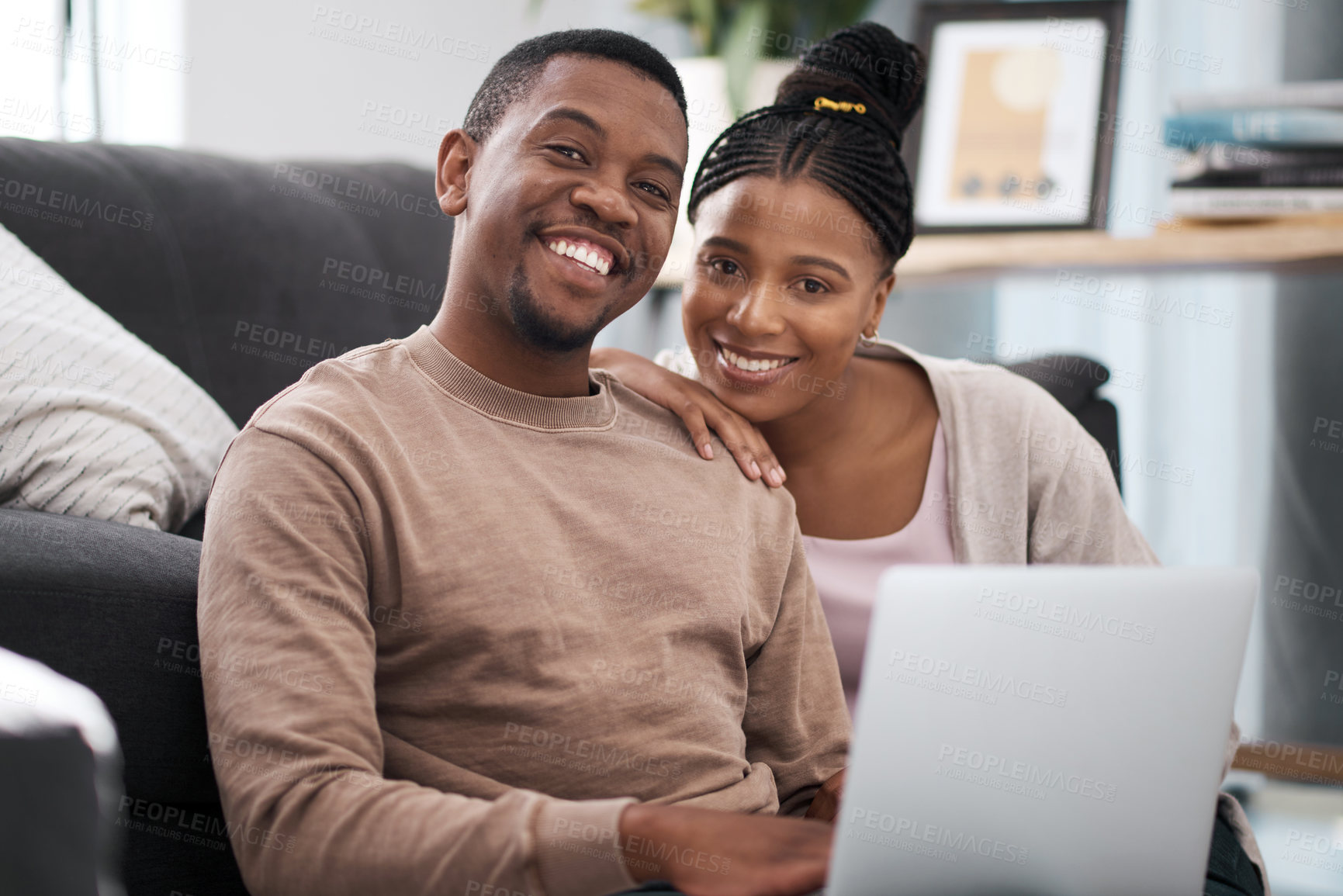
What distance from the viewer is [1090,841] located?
0.73m

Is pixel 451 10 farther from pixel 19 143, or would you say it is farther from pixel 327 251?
pixel 19 143

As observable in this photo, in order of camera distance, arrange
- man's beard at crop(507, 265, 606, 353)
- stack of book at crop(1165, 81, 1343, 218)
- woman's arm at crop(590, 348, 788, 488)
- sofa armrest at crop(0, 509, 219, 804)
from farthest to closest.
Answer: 1. stack of book at crop(1165, 81, 1343, 218)
2. woman's arm at crop(590, 348, 788, 488)
3. man's beard at crop(507, 265, 606, 353)
4. sofa armrest at crop(0, 509, 219, 804)

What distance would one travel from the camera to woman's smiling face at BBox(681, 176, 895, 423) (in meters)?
1.28

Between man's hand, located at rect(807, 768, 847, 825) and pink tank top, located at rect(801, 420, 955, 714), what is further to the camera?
pink tank top, located at rect(801, 420, 955, 714)

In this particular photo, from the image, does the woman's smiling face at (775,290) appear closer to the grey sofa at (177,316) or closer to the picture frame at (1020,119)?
the grey sofa at (177,316)

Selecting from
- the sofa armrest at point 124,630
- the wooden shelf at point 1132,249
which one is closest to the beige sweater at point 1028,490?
the sofa armrest at point 124,630

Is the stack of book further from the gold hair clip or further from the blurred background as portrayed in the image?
the gold hair clip

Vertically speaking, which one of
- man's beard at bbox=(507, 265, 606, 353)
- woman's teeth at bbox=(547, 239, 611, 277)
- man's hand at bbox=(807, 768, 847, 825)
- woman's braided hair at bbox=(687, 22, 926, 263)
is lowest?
man's hand at bbox=(807, 768, 847, 825)

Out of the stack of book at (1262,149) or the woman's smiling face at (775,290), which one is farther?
the stack of book at (1262,149)

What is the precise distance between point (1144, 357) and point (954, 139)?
2.10 feet

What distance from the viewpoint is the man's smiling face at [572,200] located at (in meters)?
1.01

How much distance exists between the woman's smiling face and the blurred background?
107 centimetres

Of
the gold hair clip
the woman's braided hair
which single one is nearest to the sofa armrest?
the woman's braided hair

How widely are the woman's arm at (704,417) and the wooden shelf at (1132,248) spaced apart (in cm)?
116
